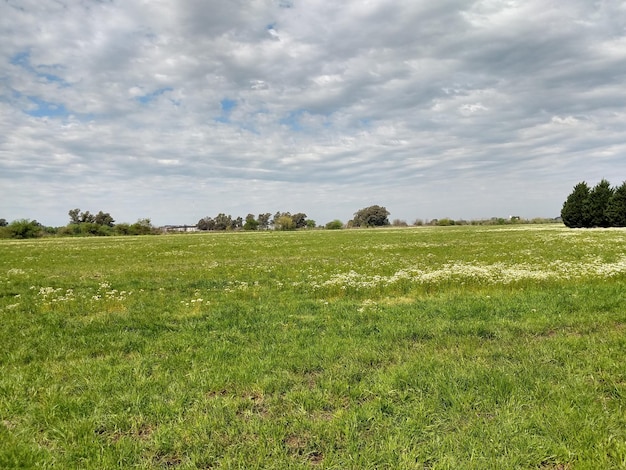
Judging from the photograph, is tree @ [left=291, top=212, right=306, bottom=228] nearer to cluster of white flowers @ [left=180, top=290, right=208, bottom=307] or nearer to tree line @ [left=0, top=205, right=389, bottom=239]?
tree line @ [left=0, top=205, right=389, bottom=239]

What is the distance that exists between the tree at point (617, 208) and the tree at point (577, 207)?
18.6ft

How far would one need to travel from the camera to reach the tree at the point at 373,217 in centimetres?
17925

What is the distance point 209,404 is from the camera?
5.95 meters

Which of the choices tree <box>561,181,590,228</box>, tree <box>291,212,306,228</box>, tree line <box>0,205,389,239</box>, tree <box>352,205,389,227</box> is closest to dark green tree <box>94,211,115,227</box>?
tree line <box>0,205,389,239</box>

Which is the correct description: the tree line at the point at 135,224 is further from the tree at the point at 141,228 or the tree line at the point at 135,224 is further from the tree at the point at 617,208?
the tree at the point at 617,208

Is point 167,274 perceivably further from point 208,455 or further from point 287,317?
point 208,455

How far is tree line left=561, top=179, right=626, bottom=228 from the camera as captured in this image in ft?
215

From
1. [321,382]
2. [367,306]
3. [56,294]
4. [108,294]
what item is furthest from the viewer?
[56,294]

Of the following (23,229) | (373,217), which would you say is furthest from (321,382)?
(373,217)

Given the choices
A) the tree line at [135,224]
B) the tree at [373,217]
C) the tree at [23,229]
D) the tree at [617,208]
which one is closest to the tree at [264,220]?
the tree line at [135,224]

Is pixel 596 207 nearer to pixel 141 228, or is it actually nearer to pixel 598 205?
pixel 598 205

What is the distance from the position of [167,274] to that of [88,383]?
15.3 m

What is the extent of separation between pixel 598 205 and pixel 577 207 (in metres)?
4.56

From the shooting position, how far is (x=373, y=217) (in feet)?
592
